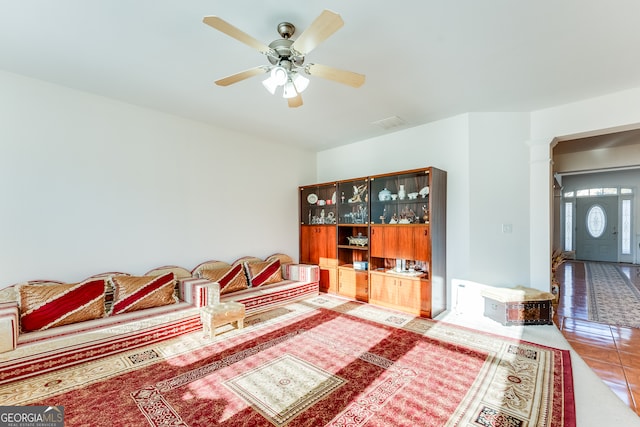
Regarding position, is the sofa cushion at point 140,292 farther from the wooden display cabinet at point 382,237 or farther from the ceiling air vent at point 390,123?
the ceiling air vent at point 390,123

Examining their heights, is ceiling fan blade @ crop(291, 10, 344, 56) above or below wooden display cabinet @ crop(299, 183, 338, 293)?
above

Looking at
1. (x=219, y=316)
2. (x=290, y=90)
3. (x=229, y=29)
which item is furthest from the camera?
(x=219, y=316)

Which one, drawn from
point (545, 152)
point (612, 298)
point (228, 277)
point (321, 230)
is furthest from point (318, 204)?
point (612, 298)

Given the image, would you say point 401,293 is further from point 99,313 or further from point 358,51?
point 99,313

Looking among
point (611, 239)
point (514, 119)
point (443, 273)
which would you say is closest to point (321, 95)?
point (514, 119)

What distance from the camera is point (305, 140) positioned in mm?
5293

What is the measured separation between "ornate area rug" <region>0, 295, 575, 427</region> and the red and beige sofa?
5.4 inches

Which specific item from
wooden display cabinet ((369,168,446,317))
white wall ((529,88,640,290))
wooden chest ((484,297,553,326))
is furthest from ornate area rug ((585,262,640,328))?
wooden display cabinet ((369,168,446,317))

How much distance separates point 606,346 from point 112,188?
6014mm

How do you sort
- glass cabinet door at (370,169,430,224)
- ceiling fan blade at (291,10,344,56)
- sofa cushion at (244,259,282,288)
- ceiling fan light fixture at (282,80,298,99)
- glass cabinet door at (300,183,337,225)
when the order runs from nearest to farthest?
ceiling fan blade at (291,10,344,56) < ceiling fan light fixture at (282,80,298,99) < glass cabinet door at (370,169,430,224) < sofa cushion at (244,259,282,288) < glass cabinet door at (300,183,337,225)

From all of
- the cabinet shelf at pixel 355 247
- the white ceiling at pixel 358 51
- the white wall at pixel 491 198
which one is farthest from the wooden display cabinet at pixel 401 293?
the white ceiling at pixel 358 51

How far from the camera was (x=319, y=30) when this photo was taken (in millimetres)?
1733

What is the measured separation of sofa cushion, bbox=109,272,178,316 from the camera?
10.6 feet

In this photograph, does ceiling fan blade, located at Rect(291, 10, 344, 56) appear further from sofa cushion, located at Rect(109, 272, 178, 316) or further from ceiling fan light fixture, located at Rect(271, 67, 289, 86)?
sofa cushion, located at Rect(109, 272, 178, 316)
